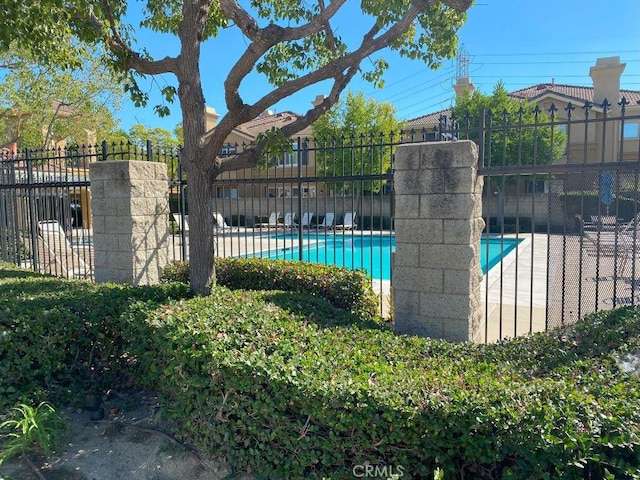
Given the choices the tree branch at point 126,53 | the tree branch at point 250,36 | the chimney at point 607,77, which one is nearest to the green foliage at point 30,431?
the tree branch at point 250,36

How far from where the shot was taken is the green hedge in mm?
2135

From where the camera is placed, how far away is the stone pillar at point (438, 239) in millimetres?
4387

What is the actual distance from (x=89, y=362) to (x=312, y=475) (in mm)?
2472

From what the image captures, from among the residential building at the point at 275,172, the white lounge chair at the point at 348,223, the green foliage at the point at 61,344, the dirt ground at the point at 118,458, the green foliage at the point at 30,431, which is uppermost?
the residential building at the point at 275,172

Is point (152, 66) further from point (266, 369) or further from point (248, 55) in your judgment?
point (266, 369)

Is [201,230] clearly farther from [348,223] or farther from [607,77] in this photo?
[607,77]

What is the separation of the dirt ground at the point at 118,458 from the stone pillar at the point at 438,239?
255 cm

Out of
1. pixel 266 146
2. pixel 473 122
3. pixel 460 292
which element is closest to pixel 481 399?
pixel 460 292

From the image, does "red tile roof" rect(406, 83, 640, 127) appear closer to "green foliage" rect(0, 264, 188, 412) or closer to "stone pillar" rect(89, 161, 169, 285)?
"stone pillar" rect(89, 161, 169, 285)

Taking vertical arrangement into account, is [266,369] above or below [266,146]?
below

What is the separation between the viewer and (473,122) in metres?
19.3

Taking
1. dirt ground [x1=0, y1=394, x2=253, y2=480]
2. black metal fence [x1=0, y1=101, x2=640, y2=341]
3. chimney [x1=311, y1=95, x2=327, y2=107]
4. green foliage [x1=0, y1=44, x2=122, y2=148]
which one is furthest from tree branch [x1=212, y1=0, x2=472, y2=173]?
chimney [x1=311, y1=95, x2=327, y2=107]

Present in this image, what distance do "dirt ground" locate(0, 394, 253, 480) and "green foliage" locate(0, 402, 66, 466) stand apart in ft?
0.32

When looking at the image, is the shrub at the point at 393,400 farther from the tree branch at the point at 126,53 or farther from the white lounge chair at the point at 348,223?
the tree branch at the point at 126,53
